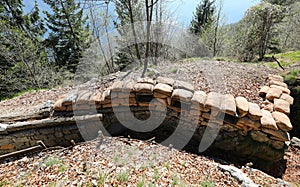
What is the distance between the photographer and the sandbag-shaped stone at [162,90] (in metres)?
2.19

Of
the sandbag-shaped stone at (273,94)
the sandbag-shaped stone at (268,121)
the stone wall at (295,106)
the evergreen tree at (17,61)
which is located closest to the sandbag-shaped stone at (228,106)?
the sandbag-shaped stone at (268,121)

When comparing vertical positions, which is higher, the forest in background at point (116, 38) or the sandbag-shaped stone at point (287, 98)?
the forest in background at point (116, 38)

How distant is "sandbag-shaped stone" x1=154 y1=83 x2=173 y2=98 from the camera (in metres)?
2.19

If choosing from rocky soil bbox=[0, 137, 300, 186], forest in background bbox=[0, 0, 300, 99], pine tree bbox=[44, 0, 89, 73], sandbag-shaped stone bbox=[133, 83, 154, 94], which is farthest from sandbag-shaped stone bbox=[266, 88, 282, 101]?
pine tree bbox=[44, 0, 89, 73]

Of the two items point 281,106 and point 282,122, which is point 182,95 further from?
point 281,106

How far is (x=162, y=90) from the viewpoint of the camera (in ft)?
7.19

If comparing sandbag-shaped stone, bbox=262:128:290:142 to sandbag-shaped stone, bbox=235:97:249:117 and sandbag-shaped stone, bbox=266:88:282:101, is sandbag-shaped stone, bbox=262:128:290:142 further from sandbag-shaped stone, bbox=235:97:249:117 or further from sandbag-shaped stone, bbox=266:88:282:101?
sandbag-shaped stone, bbox=266:88:282:101

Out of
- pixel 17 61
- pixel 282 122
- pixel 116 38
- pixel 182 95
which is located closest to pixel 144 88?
pixel 182 95

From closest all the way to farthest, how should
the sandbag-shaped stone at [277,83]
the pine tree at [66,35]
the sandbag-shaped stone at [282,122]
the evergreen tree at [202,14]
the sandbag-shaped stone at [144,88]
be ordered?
the sandbag-shaped stone at [282,122] → the sandbag-shaped stone at [144,88] → the sandbag-shaped stone at [277,83] → the pine tree at [66,35] → the evergreen tree at [202,14]

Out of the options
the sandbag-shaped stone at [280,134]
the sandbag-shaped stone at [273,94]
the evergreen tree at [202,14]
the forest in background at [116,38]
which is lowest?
the sandbag-shaped stone at [280,134]

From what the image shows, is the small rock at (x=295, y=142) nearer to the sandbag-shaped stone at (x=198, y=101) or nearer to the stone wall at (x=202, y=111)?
the stone wall at (x=202, y=111)

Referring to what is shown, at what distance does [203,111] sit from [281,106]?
1.22 m

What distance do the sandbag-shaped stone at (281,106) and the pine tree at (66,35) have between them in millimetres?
10025

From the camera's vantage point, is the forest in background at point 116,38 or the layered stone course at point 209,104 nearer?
the layered stone course at point 209,104
